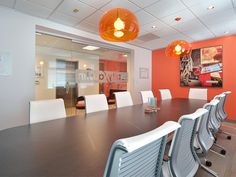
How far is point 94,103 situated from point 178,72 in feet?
13.6

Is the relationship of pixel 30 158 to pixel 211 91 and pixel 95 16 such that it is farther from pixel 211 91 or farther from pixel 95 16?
pixel 211 91

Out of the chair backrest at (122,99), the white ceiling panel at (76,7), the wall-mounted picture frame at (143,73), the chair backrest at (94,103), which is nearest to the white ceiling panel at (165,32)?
the wall-mounted picture frame at (143,73)

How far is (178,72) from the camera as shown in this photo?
17.9 ft

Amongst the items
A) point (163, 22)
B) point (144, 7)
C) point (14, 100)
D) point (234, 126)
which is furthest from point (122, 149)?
point (234, 126)

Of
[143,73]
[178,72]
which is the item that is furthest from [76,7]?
[178,72]

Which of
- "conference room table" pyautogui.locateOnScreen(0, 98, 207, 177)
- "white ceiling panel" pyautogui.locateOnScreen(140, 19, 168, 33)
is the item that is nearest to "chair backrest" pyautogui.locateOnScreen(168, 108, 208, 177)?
"conference room table" pyautogui.locateOnScreen(0, 98, 207, 177)

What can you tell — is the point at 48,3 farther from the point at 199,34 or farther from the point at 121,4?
the point at 199,34

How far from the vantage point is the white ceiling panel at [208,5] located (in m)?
2.56

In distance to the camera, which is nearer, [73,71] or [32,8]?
[32,8]

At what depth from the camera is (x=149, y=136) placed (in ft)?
1.83

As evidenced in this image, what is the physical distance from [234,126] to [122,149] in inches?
190

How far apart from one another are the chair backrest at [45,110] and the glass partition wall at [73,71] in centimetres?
189

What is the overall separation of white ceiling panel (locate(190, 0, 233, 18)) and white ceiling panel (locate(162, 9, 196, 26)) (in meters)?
0.12

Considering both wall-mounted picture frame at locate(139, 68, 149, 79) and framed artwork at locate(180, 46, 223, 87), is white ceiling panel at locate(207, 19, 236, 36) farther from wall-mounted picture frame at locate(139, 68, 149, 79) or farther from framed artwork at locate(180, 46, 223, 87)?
wall-mounted picture frame at locate(139, 68, 149, 79)
